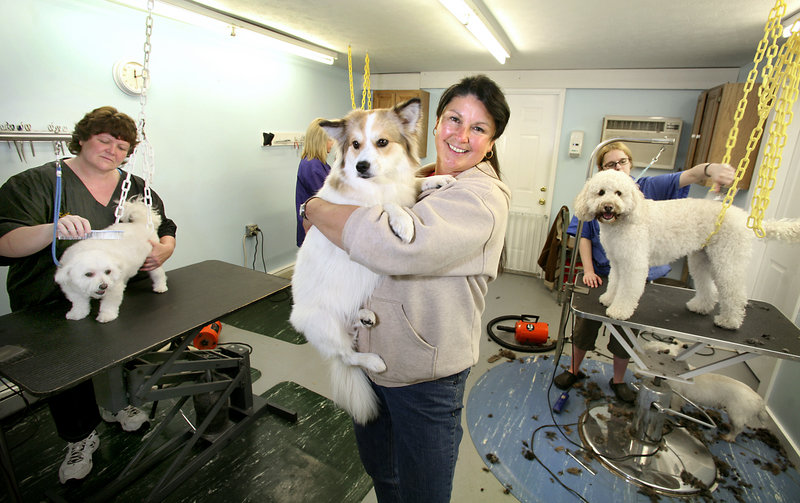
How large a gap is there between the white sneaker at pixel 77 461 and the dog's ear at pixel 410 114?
2.38 metres

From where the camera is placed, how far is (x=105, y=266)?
1.64 metres

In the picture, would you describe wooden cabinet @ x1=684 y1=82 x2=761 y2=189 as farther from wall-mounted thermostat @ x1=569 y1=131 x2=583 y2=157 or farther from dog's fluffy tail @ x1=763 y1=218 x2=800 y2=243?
dog's fluffy tail @ x1=763 y1=218 x2=800 y2=243

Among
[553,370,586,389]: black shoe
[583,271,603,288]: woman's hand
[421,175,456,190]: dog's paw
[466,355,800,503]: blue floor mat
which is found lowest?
[466,355,800,503]: blue floor mat

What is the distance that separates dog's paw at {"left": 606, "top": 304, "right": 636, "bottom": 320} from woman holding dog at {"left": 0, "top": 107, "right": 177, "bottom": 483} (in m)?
2.40

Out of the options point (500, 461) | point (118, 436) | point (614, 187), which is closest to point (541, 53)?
point (614, 187)

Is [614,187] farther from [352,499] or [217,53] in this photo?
[217,53]

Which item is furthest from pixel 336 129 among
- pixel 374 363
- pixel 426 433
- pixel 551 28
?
pixel 551 28

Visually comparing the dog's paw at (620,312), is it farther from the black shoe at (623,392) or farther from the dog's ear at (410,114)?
the dog's ear at (410,114)

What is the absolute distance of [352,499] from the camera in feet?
6.30

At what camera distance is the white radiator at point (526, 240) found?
5.21m

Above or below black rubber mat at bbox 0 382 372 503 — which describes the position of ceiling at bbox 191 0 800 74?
above

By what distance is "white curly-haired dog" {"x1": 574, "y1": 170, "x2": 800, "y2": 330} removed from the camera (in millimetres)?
1780

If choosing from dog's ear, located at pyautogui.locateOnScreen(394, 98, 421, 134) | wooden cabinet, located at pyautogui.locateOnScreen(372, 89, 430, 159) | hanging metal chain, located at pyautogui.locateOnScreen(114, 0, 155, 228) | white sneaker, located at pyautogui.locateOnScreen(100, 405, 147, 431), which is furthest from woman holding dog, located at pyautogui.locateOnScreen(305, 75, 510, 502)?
wooden cabinet, located at pyautogui.locateOnScreen(372, 89, 430, 159)

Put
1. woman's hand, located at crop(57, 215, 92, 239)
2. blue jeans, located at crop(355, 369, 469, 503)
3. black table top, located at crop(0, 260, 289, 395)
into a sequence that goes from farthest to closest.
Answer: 1. woman's hand, located at crop(57, 215, 92, 239)
2. black table top, located at crop(0, 260, 289, 395)
3. blue jeans, located at crop(355, 369, 469, 503)
